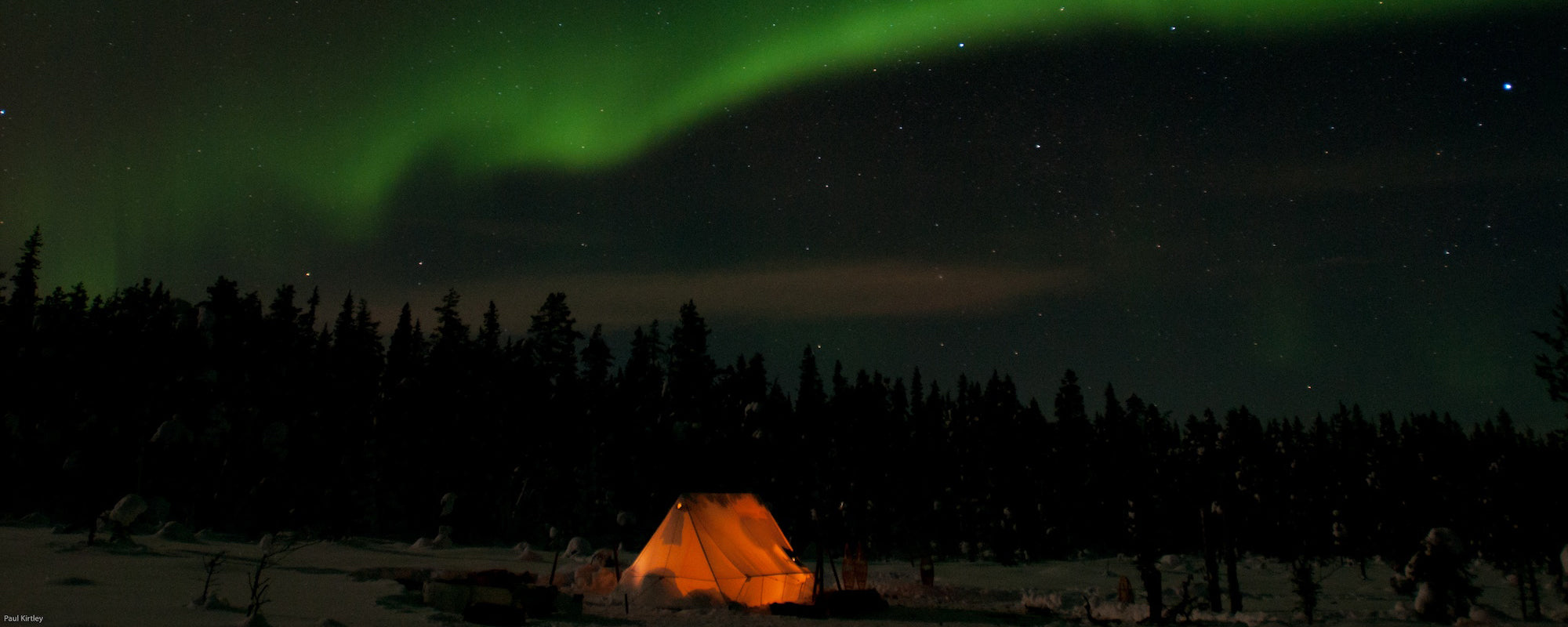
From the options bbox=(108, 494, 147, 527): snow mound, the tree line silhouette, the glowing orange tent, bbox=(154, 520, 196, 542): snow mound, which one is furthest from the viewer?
the tree line silhouette

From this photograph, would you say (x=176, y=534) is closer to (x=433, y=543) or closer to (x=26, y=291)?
(x=433, y=543)

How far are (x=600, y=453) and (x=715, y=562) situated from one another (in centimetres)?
3099

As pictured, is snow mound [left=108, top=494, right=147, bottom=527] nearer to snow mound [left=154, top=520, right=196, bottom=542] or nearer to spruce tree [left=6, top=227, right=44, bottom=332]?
snow mound [left=154, top=520, right=196, bottom=542]

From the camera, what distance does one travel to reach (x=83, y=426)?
37312 mm

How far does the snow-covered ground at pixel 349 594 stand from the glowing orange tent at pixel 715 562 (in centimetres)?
104

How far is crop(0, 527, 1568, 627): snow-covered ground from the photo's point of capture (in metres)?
13.4

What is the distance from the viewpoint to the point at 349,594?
17.7 metres

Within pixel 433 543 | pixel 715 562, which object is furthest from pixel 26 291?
pixel 715 562

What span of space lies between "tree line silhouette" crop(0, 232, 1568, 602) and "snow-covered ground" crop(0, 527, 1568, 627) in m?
3.33

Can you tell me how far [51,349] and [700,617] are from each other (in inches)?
1645

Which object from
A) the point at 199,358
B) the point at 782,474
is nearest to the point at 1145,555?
the point at 199,358

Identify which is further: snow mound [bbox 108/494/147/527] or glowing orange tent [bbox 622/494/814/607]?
snow mound [bbox 108/494/147/527]

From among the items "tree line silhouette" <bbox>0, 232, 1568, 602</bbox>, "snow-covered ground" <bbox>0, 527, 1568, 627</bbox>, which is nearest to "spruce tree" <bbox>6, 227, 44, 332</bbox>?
"tree line silhouette" <bbox>0, 232, 1568, 602</bbox>

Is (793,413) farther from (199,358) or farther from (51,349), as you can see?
(51,349)
